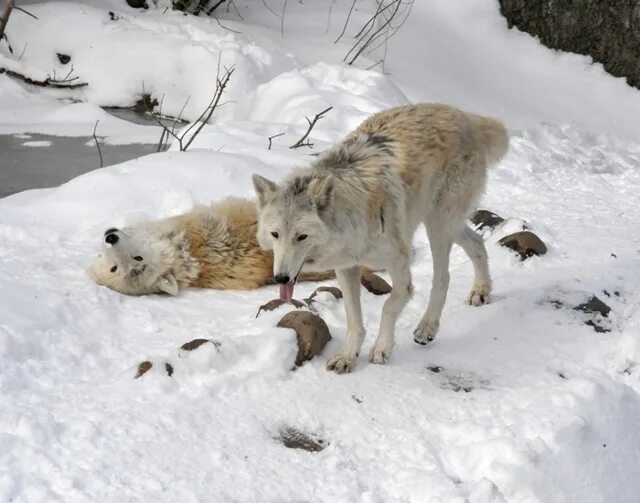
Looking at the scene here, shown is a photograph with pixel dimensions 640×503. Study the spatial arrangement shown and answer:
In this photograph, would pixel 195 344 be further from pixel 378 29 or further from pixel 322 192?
pixel 378 29

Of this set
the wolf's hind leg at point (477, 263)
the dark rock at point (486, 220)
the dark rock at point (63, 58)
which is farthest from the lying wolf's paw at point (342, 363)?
the dark rock at point (63, 58)

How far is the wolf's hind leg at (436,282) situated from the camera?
16.2ft

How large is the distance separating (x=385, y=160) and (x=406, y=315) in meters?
1.26

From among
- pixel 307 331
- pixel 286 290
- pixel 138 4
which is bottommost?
pixel 138 4

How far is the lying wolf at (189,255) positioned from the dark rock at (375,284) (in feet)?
1.97

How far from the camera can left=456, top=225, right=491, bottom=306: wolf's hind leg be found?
17.7 ft

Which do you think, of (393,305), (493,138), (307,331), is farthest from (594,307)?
(307,331)

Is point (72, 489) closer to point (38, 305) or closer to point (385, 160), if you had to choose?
point (38, 305)

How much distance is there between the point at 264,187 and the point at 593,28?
32.7 ft

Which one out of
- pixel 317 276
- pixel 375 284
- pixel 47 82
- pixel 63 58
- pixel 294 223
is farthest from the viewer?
pixel 63 58

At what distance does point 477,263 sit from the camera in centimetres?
541

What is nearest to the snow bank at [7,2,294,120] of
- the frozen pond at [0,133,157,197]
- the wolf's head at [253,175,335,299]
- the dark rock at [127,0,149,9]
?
the dark rock at [127,0,149,9]

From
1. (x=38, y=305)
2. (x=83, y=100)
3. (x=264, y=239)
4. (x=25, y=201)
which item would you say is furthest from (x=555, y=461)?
(x=83, y=100)

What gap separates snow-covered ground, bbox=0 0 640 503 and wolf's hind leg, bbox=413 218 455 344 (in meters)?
0.12
